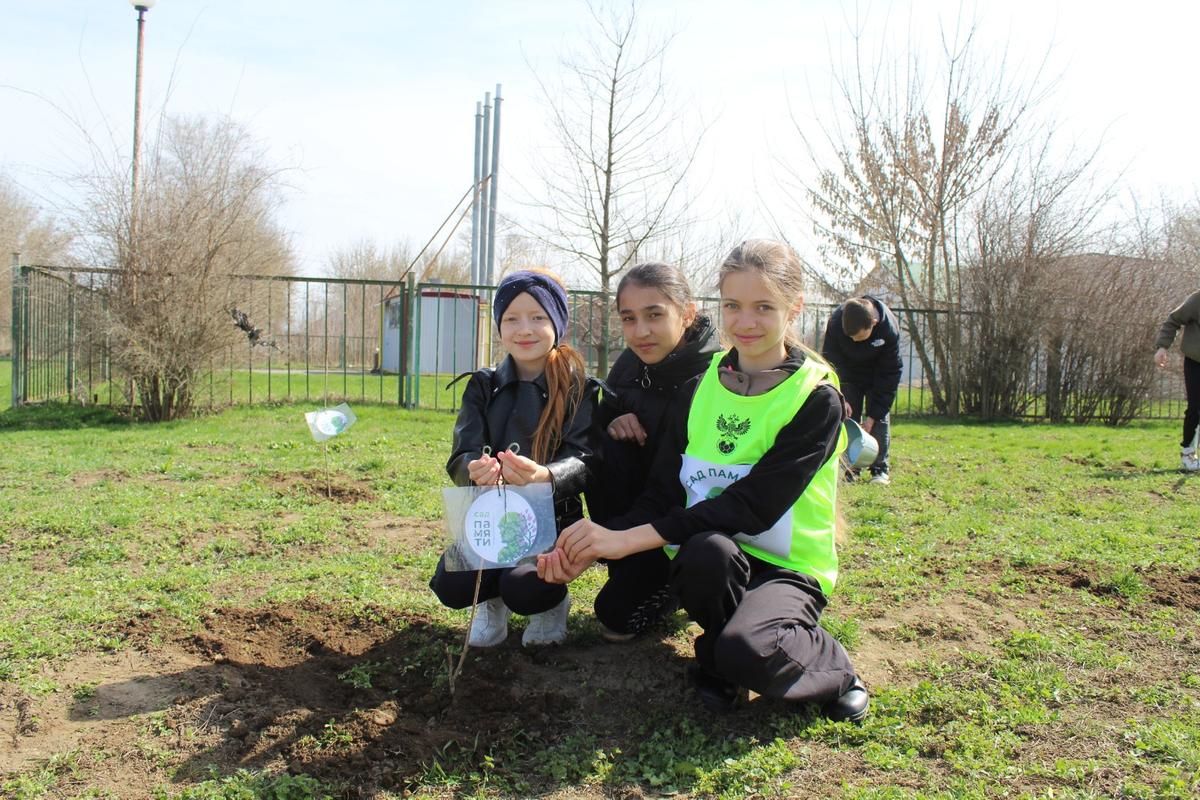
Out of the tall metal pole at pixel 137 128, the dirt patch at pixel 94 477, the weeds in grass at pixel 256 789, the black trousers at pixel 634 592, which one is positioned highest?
the tall metal pole at pixel 137 128

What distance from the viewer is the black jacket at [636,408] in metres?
3.10

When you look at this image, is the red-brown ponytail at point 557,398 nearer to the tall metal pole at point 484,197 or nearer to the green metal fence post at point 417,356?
the green metal fence post at point 417,356

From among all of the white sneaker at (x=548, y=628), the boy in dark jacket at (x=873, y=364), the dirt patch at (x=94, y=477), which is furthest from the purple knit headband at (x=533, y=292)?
the dirt patch at (x=94, y=477)

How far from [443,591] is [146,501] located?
301 centimetres

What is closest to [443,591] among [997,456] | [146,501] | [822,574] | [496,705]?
[496,705]

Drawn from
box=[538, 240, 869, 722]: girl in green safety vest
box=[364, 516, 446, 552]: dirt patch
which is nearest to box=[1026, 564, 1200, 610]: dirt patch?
box=[538, 240, 869, 722]: girl in green safety vest

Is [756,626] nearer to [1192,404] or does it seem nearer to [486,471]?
[486,471]

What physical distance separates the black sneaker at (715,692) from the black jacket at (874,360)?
173 inches

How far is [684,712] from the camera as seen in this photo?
256cm

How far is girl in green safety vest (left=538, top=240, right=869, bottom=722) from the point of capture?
2.41 m

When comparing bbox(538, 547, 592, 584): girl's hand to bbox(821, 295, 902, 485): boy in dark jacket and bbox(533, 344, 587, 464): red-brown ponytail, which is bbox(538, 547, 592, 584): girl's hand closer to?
bbox(533, 344, 587, 464): red-brown ponytail

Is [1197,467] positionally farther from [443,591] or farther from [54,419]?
[54,419]

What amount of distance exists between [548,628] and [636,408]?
→ 0.86 m

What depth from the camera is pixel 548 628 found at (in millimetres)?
3082
